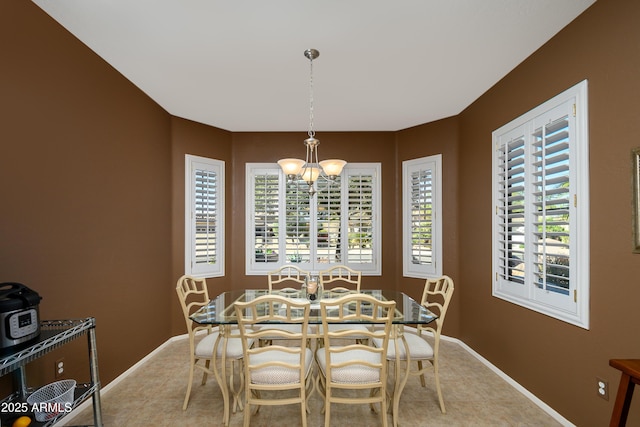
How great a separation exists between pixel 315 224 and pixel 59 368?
9.77 ft

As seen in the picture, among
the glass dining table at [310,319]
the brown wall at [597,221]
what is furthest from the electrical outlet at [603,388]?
the glass dining table at [310,319]

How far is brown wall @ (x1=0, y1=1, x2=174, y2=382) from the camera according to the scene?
6.33ft

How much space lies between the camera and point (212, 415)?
2.32 meters

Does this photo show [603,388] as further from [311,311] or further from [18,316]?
[18,316]

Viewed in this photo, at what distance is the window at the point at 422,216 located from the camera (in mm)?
4016

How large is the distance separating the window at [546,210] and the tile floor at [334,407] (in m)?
0.77

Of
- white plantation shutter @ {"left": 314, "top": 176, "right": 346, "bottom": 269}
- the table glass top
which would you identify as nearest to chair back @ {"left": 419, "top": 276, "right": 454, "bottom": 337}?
the table glass top

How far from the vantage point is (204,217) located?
4.12m

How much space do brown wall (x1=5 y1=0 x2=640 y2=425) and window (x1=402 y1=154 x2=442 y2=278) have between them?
0.12 meters

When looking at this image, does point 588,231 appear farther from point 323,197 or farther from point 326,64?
point 323,197

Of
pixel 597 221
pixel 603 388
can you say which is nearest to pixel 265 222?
pixel 597 221

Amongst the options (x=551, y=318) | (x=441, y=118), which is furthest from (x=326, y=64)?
(x=551, y=318)

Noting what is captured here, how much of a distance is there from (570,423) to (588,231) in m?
1.32

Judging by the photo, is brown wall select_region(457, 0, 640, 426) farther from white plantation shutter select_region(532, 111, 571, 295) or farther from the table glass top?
the table glass top
